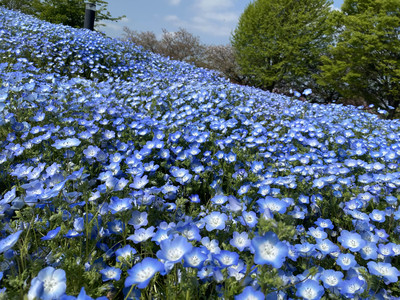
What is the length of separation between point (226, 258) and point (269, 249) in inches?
12.2

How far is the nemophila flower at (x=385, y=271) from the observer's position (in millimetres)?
1400

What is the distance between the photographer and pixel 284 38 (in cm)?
1892

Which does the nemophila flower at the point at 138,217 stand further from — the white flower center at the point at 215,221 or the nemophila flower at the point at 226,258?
the nemophila flower at the point at 226,258

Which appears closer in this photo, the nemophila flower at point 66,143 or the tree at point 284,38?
the nemophila flower at point 66,143

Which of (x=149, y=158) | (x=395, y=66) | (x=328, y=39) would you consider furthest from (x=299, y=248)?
(x=328, y=39)

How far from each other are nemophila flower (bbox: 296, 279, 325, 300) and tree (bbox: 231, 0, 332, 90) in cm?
1900

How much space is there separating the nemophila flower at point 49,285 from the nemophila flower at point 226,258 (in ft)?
1.89

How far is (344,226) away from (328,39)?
19.8 m

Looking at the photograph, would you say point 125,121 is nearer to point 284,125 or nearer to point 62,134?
point 62,134

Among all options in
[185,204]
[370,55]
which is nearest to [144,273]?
[185,204]

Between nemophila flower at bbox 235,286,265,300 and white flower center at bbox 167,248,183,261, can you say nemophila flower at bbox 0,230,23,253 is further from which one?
nemophila flower at bbox 235,286,265,300

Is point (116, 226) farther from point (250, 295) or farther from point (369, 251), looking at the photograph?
point (369, 251)

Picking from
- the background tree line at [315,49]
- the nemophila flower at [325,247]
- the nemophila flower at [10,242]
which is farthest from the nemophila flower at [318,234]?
the background tree line at [315,49]

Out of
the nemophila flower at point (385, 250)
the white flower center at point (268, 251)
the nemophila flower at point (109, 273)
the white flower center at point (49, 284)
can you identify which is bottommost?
the nemophila flower at point (109, 273)
